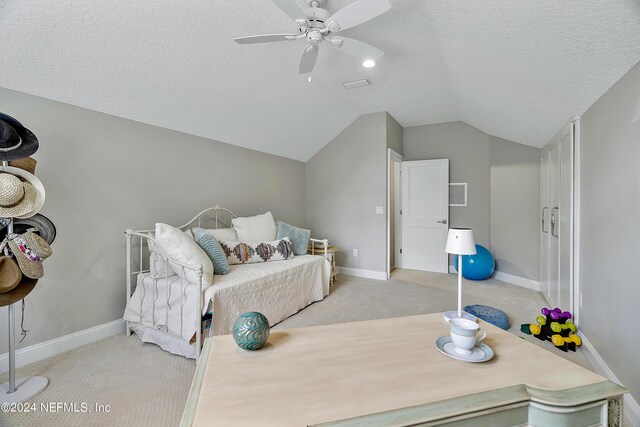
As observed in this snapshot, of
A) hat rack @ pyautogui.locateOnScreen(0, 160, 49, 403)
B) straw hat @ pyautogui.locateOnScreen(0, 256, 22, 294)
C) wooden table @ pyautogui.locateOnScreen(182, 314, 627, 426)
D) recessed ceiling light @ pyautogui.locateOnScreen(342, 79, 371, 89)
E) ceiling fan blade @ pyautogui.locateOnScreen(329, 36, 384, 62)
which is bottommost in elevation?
hat rack @ pyautogui.locateOnScreen(0, 160, 49, 403)

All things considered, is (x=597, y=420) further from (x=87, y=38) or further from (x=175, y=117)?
(x=175, y=117)

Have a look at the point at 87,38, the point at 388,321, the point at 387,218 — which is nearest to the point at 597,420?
the point at 388,321

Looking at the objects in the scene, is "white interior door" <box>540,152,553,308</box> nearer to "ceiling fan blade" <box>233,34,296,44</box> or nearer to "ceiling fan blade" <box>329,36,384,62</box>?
"ceiling fan blade" <box>329,36,384,62</box>

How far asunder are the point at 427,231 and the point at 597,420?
4.31 meters

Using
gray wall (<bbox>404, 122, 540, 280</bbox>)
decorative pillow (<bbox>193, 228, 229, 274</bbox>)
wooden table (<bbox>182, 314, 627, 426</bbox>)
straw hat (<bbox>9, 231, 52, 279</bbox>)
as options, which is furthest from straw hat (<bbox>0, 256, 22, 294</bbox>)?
gray wall (<bbox>404, 122, 540, 280</bbox>)

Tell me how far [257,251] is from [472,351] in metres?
2.46

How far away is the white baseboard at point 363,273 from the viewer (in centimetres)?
437

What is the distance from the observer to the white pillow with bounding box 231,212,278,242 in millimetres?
3389

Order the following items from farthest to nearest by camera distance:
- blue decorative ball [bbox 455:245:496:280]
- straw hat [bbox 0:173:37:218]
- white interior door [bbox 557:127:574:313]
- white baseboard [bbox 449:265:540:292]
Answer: blue decorative ball [bbox 455:245:496:280] → white baseboard [bbox 449:265:540:292] → white interior door [bbox 557:127:574:313] → straw hat [bbox 0:173:37:218]

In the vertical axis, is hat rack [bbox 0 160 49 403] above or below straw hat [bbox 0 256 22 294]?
below

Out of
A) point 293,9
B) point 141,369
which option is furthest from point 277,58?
point 141,369

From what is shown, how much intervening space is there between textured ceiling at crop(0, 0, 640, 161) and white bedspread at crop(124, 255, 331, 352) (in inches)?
63.1

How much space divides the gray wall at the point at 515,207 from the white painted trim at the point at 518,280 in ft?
0.17

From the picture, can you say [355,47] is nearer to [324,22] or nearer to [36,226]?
[324,22]
